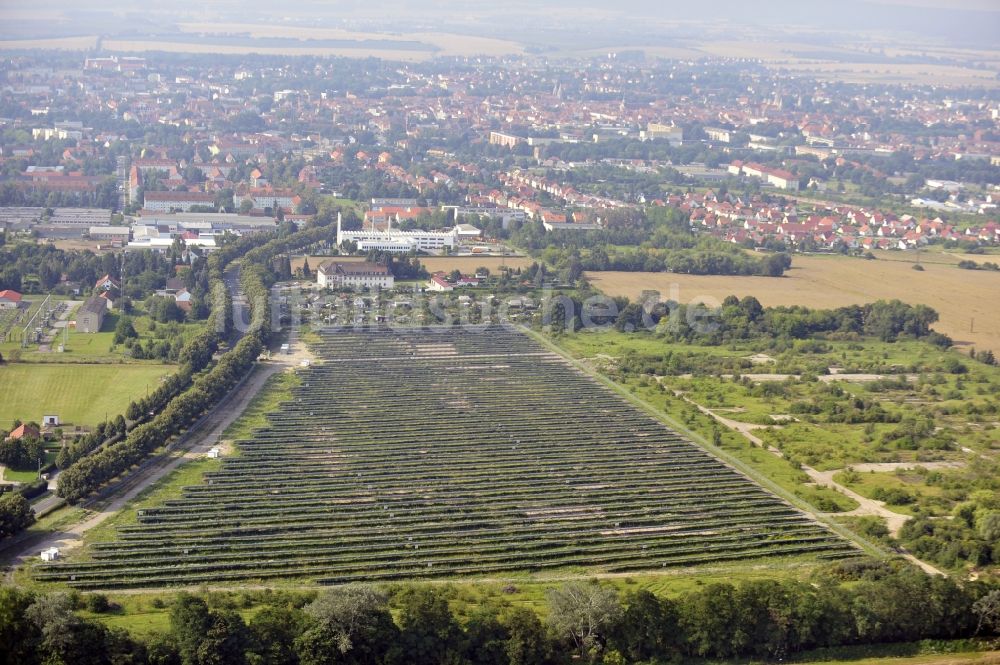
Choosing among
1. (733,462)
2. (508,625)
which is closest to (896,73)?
(733,462)

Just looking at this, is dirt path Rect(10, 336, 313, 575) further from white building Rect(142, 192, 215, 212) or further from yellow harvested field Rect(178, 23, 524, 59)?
yellow harvested field Rect(178, 23, 524, 59)

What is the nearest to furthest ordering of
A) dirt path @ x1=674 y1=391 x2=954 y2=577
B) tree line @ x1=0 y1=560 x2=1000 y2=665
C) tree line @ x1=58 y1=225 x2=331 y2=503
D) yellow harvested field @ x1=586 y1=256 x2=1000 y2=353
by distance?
tree line @ x1=0 y1=560 x2=1000 y2=665 → dirt path @ x1=674 y1=391 x2=954 y2=577 → tree line @ x1=58 y1=225 x2=331 y2=503 → yellow harvested field @ x1=586 y1=256 x2=1000 y2=353

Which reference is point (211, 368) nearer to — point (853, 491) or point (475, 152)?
point (853, 491)

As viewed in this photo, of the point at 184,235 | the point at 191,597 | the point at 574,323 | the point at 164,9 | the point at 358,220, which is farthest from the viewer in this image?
the point at 164,9

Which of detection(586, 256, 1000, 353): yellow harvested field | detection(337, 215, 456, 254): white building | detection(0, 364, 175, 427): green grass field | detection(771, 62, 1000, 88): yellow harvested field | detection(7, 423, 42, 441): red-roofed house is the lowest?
detection(586, 256, 1000, 353): yellow harvested field

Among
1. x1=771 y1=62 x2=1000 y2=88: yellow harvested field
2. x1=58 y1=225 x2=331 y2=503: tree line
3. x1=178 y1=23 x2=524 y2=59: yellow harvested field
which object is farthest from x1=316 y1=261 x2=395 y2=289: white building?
x1=771 y1=62 x2=1000 y2=88: yellow harvested field

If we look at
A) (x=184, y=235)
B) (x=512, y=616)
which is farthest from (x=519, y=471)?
(x=184, y=235)

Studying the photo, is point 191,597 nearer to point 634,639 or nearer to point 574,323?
point 634,639
